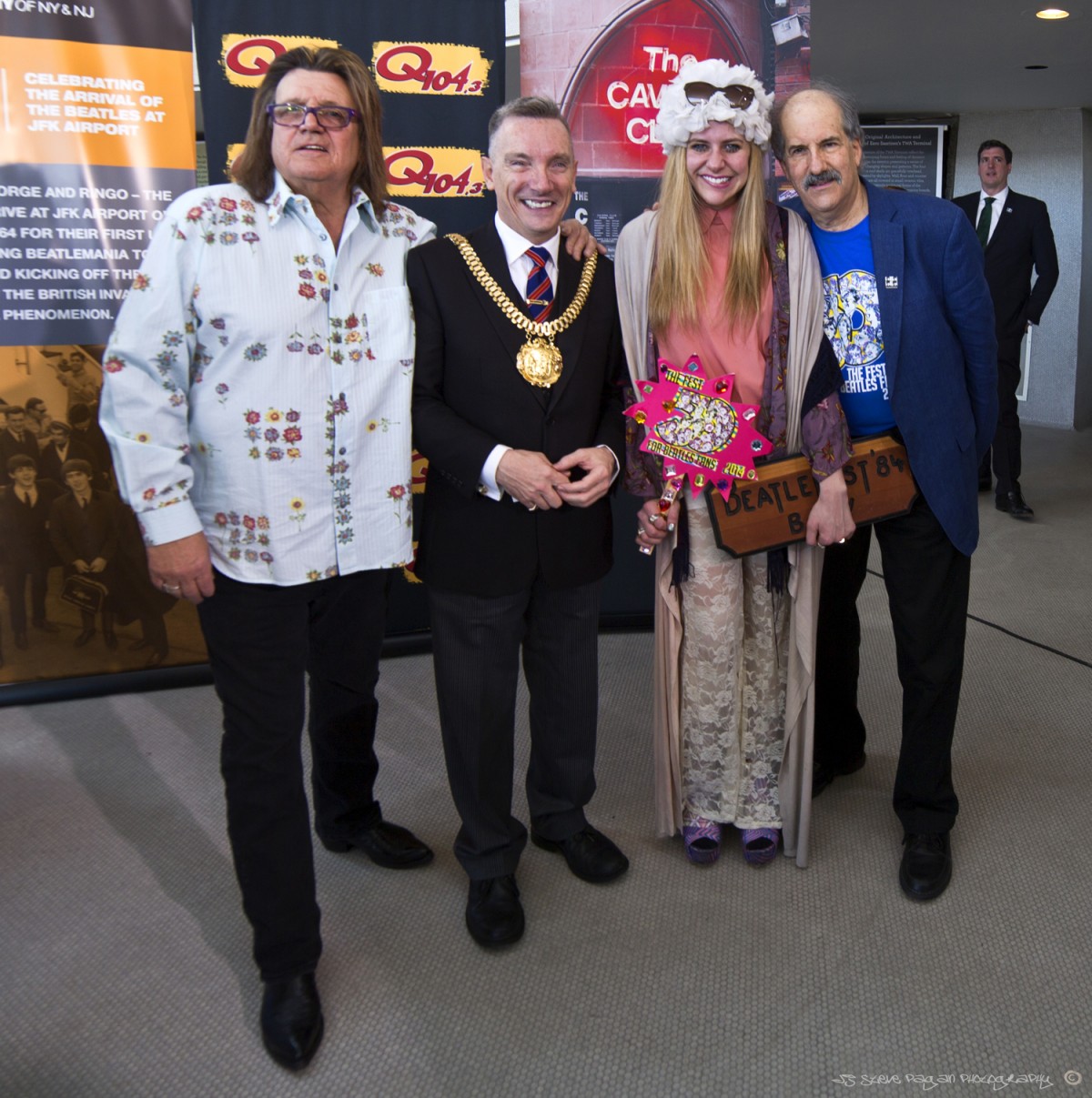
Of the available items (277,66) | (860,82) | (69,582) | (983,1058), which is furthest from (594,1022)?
(860,82)

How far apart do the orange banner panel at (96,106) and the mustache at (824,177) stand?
2.01 meters

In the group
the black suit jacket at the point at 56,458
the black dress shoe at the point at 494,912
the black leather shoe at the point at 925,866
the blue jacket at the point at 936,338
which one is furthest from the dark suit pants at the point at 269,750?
the black suit jacket at the point at 56,458

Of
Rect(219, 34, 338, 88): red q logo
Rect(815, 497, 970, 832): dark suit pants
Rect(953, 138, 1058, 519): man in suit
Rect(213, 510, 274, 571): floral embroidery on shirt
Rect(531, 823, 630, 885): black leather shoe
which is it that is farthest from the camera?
Rect(953, 138, 1058, 519): man in suit

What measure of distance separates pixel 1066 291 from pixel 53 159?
7.83 m

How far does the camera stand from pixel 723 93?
6.51 feet

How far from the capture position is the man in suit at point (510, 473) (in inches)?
76.5

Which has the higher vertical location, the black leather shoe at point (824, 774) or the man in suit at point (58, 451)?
the man in suit at point (58, 451)

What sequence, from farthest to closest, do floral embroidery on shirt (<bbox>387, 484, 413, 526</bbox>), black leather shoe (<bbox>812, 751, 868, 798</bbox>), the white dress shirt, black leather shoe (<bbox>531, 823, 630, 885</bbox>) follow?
the white dress shirt → black leather shoe (<bbox>812, 751, 868, 798</bbox>) → black leather shoe (<bbox>531, 823, 630, 885</bbox>) → floral embroidery on shirt (<bbox>387, 484, 413, 526</bbox>)

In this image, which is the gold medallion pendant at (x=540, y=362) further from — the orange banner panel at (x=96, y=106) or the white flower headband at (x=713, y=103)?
the orange banner panel at (x=96, y=106)

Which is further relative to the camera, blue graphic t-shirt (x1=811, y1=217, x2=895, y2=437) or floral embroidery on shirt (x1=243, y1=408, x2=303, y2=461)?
blue graphic t-shirt (x1=811, y1=217, x2=895, y2=437)

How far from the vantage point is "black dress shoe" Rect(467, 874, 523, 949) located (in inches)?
84.7

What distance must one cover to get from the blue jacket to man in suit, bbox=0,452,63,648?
2.43m

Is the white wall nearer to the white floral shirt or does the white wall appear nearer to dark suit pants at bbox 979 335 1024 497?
dark suit pants at bbox 979 335 1024 497

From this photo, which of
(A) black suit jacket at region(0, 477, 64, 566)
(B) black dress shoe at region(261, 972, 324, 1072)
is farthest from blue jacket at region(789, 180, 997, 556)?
(A) black suit jacket at region(0, 477, 64, 566)
